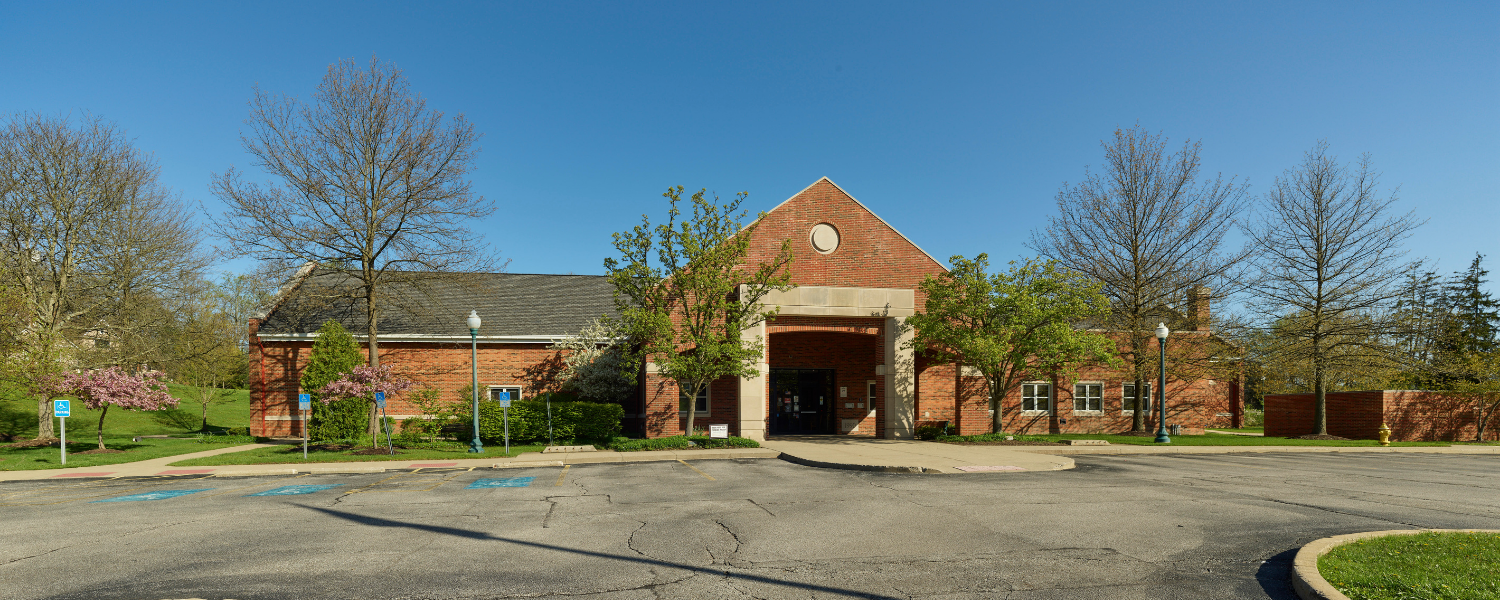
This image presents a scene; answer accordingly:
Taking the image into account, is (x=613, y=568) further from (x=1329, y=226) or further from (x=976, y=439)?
(x=1329, y=226)

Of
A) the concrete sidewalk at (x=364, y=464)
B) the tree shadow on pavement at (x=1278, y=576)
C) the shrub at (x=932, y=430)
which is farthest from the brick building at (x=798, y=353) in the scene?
the tree shadow on pavement at (x=1278, y=576)

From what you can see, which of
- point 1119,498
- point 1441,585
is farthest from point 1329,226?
point 1441,585

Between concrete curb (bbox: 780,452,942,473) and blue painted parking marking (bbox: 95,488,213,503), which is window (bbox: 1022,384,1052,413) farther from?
blue painted parking marking (bbox: 95,488,213,503)

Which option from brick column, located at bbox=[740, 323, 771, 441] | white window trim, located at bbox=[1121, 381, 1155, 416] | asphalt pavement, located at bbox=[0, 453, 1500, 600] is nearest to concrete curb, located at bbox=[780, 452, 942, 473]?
asphalt pavement, located at bbox=[0, 453, 1500, 600]

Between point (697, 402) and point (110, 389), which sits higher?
point (110, 389)

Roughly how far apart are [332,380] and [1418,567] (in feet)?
83.5

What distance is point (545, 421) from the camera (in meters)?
22.5

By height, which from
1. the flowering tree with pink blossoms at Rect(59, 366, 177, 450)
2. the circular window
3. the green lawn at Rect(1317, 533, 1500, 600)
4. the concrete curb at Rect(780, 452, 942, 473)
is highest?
the circular window

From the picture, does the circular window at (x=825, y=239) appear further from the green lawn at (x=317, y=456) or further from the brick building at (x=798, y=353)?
the green lawn at (x=317, y=456)

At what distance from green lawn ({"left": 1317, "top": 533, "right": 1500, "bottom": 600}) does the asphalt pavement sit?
53cm

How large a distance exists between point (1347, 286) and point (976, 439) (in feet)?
54.8

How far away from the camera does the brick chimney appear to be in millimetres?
28391

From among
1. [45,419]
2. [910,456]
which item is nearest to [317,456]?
[45,419]

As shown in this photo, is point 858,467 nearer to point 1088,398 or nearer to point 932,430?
point 932,430
